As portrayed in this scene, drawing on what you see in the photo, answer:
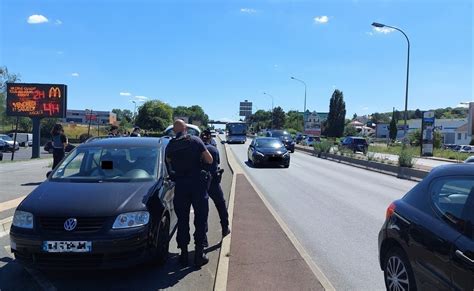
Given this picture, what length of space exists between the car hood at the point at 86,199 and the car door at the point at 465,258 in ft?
10.8

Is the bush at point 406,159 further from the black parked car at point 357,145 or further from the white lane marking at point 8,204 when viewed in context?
the black parked car at point 357,145

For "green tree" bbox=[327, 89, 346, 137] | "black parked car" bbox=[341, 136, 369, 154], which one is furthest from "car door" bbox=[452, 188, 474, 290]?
"green tree" bbox=[327, 89, 346, 137]

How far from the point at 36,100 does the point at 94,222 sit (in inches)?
1111

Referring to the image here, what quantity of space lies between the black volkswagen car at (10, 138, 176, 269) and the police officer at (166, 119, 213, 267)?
24 centimetres

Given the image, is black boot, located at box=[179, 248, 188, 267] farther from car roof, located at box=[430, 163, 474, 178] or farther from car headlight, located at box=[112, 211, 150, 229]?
car roof, located at box=[430, 163, 474, 178]

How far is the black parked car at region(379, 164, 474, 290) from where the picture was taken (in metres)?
3.53

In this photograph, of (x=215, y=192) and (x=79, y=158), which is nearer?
(x=79, y=158)

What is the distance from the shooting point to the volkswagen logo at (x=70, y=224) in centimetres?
501

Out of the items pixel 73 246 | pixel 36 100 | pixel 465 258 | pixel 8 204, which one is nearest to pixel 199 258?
pixel 73 246

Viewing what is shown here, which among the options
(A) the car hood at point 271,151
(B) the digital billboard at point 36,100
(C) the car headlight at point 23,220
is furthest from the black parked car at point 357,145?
(C) the car headlight at point 23,220

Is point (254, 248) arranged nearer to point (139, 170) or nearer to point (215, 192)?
point (215, 192)

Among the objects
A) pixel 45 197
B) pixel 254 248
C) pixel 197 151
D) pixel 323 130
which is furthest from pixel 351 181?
pixel 323 130

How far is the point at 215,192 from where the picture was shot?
300 inches

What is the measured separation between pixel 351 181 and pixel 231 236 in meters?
11.4
